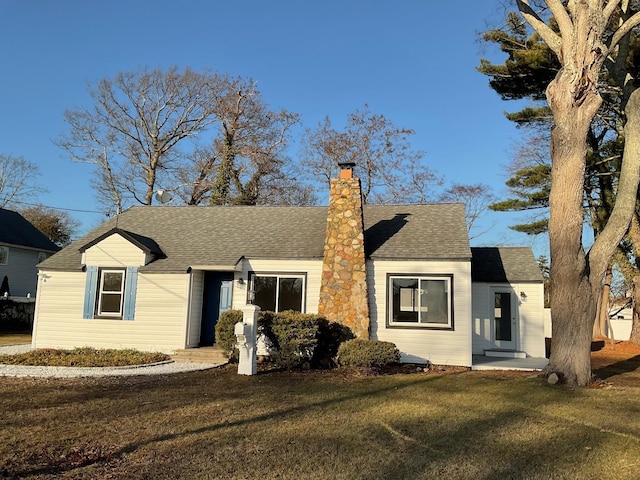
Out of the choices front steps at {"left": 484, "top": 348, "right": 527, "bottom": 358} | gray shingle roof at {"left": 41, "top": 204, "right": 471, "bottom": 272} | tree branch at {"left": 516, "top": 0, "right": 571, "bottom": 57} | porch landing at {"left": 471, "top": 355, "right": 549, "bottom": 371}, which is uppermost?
tree branch at {"left": 516, "top": 0, "right": 571, "bottom": 57}

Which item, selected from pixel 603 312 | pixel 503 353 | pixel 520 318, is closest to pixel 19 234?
pixel 503 353

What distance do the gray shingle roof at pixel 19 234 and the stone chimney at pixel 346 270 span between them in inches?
825

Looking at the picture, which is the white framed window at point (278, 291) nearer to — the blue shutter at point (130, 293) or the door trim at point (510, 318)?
the blue shutter at point (130, 293)

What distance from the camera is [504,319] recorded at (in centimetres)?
1470

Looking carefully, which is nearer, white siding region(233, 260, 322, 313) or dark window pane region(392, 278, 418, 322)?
dark window pane region(392, 278, 418, 322)

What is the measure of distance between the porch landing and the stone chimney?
318 cm

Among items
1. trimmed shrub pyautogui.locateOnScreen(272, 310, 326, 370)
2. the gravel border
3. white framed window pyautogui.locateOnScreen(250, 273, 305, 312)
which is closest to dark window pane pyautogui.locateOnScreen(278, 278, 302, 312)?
white framed window pyautogui.locateOnScreen(250, 273, 305, 312)

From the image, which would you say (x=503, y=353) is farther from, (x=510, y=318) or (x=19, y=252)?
(x=19, y=252)

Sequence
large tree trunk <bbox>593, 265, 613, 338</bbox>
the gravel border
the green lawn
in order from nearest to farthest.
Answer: the green lawn < the gravel border < large tree trunk <bbox>593, 265, 613, 338</bbox>

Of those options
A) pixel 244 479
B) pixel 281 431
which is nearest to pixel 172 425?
pixel 281 431

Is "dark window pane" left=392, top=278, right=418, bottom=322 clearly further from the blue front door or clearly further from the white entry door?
the blue front door

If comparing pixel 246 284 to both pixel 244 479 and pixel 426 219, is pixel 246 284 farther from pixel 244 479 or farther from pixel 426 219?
pixel 244 479

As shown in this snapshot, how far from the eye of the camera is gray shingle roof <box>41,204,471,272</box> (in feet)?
43.8

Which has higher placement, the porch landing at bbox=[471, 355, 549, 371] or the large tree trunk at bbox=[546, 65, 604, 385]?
the large tree trunk at bbox=[546, 65, 604, 385]
